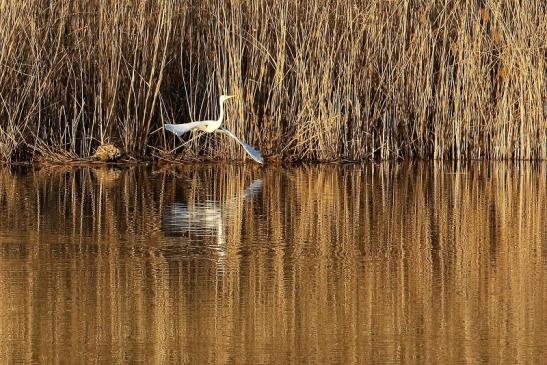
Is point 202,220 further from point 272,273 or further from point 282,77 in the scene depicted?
point 282,77

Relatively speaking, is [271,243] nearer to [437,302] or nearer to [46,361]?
[437,302]

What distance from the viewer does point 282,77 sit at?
11.4 m

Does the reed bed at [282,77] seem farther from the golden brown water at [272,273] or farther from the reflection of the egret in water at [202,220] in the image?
the reflection of the egret in water at [202,220]

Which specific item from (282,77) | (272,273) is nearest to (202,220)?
(272,273)

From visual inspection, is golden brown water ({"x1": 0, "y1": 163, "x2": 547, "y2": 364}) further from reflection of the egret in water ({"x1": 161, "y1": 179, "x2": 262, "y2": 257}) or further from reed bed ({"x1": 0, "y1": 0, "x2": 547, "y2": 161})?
reed bed ({"x1": 0, "y1": 0, "x2": 547, "y2": 161})

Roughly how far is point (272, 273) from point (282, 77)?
5717 millimetres

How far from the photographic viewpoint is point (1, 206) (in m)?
8.20

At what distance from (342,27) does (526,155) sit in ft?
6.90

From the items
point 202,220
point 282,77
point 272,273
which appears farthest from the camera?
point 282,77

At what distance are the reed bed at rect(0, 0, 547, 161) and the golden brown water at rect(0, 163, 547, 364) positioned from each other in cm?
176

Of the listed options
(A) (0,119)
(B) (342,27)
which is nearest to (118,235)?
(A) (0,119)

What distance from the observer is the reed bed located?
11281mm

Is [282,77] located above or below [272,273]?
above

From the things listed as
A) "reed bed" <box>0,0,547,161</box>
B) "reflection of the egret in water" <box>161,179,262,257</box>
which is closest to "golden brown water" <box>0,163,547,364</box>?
"reflection of the egret in water" <box>161,179,262,257</box>
